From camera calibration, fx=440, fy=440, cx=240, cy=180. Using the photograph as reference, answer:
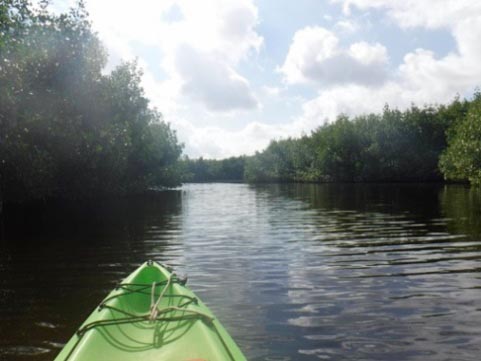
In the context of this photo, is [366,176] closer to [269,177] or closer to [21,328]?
[269,177]

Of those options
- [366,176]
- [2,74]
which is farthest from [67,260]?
[366,176]

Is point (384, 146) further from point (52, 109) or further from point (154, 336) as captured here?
point (154, 336)

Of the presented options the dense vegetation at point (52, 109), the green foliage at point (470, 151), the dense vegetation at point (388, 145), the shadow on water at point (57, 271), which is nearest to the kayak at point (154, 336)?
the shadow on water at point (57, 271)

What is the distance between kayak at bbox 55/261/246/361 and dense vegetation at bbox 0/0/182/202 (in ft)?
59.7

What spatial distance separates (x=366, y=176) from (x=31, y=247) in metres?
93.5

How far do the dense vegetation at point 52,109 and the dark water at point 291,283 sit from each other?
7535mm

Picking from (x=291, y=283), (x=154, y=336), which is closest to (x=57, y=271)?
(x=291, y=283)

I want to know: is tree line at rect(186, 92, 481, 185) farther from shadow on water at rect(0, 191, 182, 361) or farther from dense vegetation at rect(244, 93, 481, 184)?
shadow on water at rect(0, 191, 182, 361)

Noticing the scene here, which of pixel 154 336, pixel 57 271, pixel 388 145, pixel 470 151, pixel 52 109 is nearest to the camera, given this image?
pixel 154 336

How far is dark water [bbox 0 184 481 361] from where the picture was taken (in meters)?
6.93

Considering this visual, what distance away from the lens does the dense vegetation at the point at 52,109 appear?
24.8 metres

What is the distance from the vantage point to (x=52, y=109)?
2919 centimetres

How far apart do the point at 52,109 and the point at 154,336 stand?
1052 inches

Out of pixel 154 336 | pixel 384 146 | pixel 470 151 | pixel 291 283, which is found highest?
pixel 384 146
